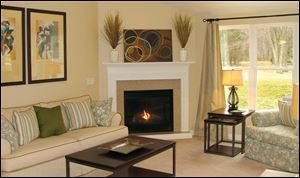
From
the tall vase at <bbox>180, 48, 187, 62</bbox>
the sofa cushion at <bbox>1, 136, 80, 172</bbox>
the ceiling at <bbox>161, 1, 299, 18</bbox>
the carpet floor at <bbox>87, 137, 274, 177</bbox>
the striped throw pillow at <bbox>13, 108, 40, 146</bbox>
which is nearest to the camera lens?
the sofa cushion at <bbox>1, 136, 80, 172</bbox>

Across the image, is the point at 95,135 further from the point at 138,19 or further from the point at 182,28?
the point at 182,28

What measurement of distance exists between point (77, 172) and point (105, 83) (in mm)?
1980

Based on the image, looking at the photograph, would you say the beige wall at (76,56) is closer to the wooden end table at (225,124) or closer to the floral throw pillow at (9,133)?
the floral throw pillow at (9,133)

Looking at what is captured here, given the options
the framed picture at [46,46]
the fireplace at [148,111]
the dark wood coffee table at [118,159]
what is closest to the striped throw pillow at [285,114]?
the dark wood coffee table at [118,159]

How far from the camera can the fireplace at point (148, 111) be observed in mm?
5629

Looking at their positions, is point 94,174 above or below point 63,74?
below

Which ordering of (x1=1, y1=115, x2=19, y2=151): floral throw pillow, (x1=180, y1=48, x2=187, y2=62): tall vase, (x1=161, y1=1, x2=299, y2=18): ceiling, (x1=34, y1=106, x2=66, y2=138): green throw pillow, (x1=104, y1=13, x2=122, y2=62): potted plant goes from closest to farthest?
(x1=1, y1=115, x2=19, y2=151): floral throw pillow → (x1=34, y1=106, x2=66, y2=138): green throw pillow → (x1=161, y1=1, x2=299, y2=18): ceiling → (x1=104, y1=13, x2=122, y2=62): potted plant → (x1=180, y1=48, x2=187, y2=62): tall vase

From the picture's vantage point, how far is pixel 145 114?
5695mm

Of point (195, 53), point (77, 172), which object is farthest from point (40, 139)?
point (195, 53)

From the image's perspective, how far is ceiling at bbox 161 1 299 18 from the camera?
4.89m

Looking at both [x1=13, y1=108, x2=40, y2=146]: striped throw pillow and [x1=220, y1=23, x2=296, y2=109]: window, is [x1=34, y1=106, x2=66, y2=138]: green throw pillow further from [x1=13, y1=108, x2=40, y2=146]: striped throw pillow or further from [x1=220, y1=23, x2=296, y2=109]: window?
[x1=220, y1=23, x2=296, y2=109]: window

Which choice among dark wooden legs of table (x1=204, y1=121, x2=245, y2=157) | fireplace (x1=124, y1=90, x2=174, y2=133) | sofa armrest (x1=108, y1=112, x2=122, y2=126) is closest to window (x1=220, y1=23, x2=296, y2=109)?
dark wooden legs of table (x1=204, y1=121, x2=245, y2=157)

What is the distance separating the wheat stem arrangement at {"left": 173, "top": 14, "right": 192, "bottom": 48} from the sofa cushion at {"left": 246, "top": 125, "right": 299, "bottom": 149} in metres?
1.72

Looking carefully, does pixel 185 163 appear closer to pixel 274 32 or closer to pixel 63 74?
pixel 63 74
